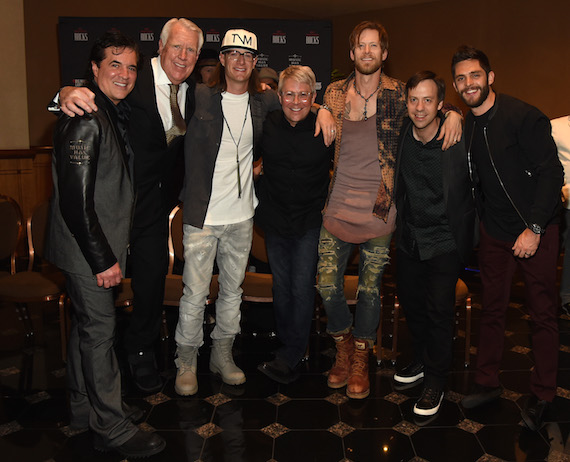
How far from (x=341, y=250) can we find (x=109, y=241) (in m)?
1.25

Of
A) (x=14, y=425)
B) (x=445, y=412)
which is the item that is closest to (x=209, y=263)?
(x=14, y=425)

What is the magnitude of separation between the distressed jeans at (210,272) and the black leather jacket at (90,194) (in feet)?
1.77

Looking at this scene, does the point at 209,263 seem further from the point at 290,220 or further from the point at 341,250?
the point at 341,250

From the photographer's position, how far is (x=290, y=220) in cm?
304

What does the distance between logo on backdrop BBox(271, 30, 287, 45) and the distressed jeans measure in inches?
140

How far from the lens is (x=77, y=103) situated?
7.44 ft

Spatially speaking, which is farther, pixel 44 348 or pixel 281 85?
pixel 44 348

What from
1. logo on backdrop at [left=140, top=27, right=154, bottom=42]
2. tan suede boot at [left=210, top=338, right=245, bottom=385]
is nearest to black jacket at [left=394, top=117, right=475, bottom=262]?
tan suede boot at [left=210, top=338, right=245, bottom=385]

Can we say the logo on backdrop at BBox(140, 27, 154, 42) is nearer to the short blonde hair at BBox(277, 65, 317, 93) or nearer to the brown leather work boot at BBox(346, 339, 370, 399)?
the short blonde hair at BBox(277, 65, 317, 93)

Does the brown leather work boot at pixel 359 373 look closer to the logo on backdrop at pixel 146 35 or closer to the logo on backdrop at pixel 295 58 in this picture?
the logo on backdrop at pixel 295 58

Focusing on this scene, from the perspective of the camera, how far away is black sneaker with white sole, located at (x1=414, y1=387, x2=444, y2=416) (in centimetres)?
292

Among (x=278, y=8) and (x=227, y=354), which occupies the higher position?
(x=278, y=8)

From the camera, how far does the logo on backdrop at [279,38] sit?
6.04 m

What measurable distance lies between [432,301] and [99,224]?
1.70m
